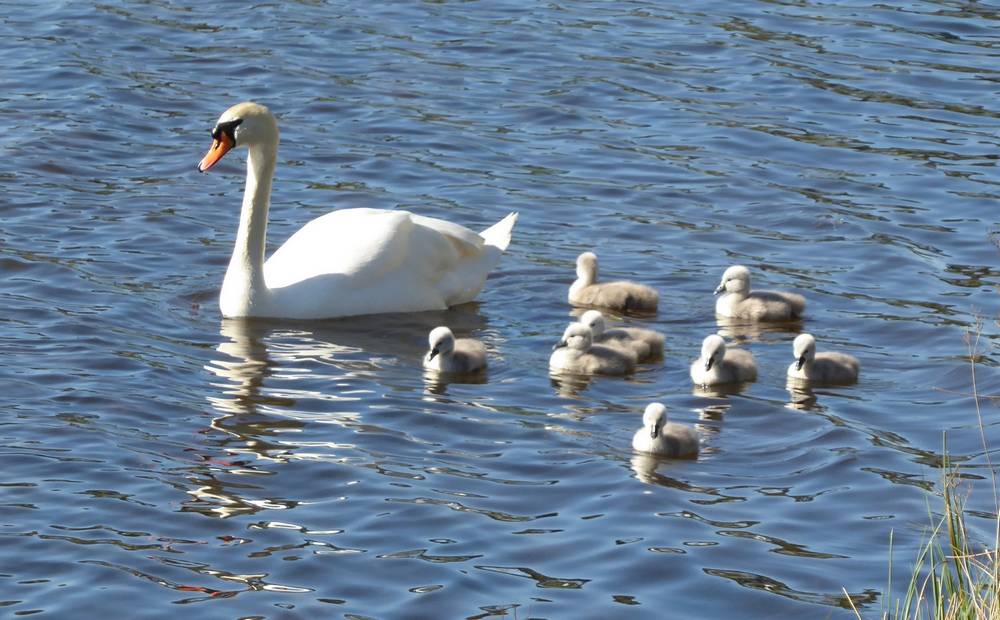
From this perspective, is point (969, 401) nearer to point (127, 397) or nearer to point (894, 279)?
point (894, 279)

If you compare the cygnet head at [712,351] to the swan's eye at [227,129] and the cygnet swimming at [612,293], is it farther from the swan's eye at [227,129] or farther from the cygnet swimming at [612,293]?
the swan's eye at [227,129]

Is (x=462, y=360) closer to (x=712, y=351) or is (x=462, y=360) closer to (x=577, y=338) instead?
(x=577, y=338)

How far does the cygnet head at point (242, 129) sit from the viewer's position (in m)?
12.5

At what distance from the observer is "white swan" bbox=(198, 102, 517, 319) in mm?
12367

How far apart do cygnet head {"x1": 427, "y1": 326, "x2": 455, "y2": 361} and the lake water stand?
0.78ft

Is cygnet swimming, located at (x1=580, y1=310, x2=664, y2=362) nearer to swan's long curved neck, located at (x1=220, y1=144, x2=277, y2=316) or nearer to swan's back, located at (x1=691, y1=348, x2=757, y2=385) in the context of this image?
swan's back, located at (x1=691, y1=348, x2=757, y2=385)

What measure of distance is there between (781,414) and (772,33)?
10.2m

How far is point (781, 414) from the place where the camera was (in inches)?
411

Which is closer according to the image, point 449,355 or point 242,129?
point 449,355

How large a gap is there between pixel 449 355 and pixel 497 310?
1833 millimetres

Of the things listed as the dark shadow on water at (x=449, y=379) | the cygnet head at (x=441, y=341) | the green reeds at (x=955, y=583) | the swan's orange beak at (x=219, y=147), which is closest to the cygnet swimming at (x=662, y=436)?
the green reeds at (x=955, y=583)

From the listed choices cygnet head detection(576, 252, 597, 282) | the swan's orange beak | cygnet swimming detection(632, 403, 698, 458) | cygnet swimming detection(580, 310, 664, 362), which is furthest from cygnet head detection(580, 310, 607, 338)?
the swan's orange beak

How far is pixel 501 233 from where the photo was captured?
43.6 feet

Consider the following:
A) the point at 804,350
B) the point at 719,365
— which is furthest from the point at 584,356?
the point at 804,350
